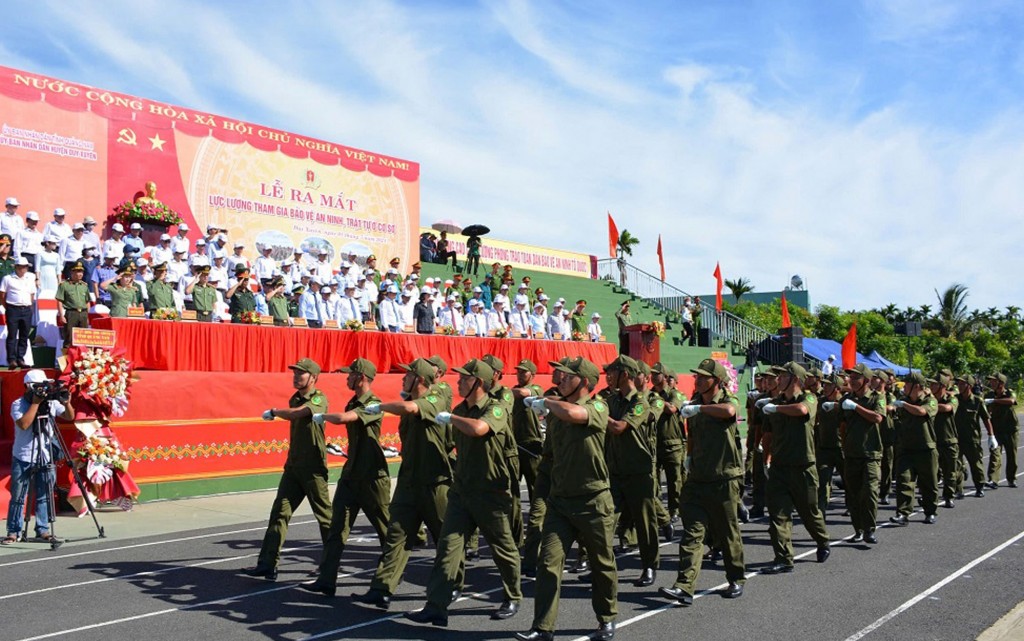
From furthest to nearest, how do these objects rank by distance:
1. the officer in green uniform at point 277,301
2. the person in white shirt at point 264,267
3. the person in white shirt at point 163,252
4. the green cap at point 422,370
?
the person in white shirt at point 264,267, the person in white shirt at point 163,252, the officer in green uniform at point 277,301, the green cap at point 422,370

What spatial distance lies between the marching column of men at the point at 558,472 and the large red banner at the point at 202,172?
13.9m

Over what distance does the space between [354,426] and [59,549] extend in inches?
176

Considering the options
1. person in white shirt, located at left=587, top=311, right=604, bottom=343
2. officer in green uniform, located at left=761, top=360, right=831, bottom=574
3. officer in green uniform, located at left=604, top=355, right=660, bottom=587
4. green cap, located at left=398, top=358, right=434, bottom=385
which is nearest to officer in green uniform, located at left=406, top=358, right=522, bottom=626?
green cap, located at left=398, top=358, right=434, bottom=385

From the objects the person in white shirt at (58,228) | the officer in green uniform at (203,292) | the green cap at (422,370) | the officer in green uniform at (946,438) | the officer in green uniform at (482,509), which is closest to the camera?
the officer in green uniform at (482,509)

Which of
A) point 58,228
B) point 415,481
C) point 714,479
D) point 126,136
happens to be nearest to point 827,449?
point 714,479

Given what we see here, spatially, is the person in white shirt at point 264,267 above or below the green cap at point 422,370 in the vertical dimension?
above

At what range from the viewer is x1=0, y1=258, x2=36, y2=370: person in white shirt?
13148mm

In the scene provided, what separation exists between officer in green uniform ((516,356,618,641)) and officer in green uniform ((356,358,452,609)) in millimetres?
1321

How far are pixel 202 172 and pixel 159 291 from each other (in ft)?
23.4

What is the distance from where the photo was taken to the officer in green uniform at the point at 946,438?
517 inches

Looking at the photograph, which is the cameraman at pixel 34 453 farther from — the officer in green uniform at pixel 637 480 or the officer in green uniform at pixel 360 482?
the officer in green uniform at pixel 637 480

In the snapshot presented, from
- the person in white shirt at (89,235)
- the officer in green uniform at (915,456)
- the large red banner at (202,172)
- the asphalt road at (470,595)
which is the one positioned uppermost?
the large red banner at (202,172)

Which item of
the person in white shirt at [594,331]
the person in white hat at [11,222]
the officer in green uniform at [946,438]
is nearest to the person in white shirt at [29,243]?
the person in white hat at [11,222]

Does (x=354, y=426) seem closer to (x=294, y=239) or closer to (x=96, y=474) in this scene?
(x=96, y=474)
